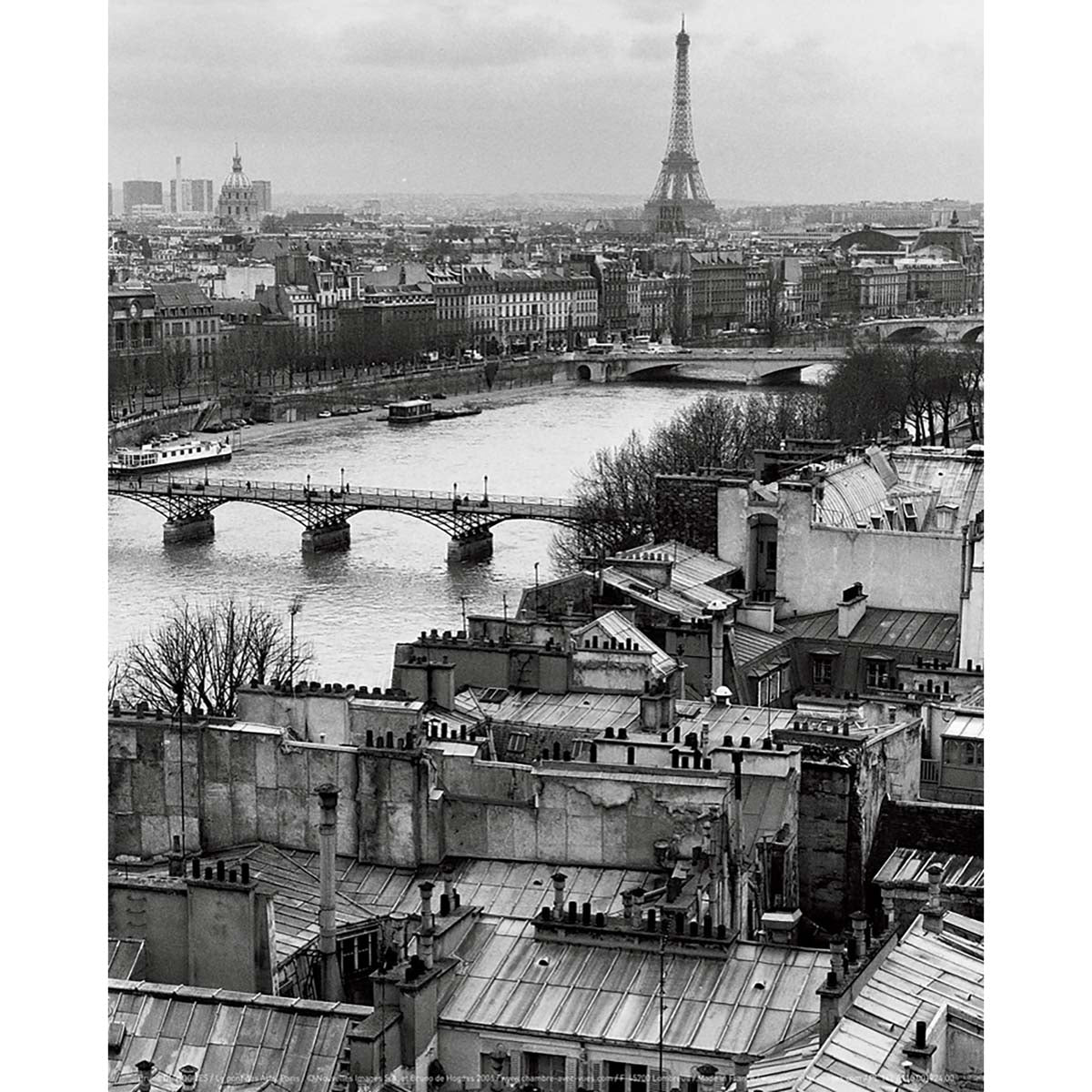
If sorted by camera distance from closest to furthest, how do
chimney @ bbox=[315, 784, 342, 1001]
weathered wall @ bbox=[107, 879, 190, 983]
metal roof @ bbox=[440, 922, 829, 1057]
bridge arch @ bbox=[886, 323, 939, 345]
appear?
metal roof @ bbox=[440, 922, 829, 1057], weathered wall @ bbox=[107, 879, 190, 983], chimney @ bbox=[315, 784, 342, 1001], bridge arch @ bbox=[886, 323, 939, 345]

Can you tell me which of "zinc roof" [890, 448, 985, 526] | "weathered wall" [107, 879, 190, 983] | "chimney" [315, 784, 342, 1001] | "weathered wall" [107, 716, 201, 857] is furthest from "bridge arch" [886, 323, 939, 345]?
"weathered wall" [107, 879, 190, 983]

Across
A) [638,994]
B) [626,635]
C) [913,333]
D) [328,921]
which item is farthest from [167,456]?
[638,994]

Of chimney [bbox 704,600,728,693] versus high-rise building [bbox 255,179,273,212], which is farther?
high-rise building [bbox 255,179,273,212]

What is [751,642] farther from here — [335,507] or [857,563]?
[335,507]

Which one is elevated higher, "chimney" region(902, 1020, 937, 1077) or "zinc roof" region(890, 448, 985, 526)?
"zinc roof" region(890, 448, 985, 526)

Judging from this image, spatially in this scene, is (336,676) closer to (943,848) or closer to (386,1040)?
(943,848)

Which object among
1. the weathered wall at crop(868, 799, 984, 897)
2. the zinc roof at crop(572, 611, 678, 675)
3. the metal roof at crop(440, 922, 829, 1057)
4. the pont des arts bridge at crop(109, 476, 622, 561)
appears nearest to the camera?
the metal roof at crop(440, 922, 829, 1057)

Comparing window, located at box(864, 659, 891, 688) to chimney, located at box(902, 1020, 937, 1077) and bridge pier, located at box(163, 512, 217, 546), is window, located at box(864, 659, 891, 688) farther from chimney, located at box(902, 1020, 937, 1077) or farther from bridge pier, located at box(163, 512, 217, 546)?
bridge pier, located at box(163, 512, 217, 546)
